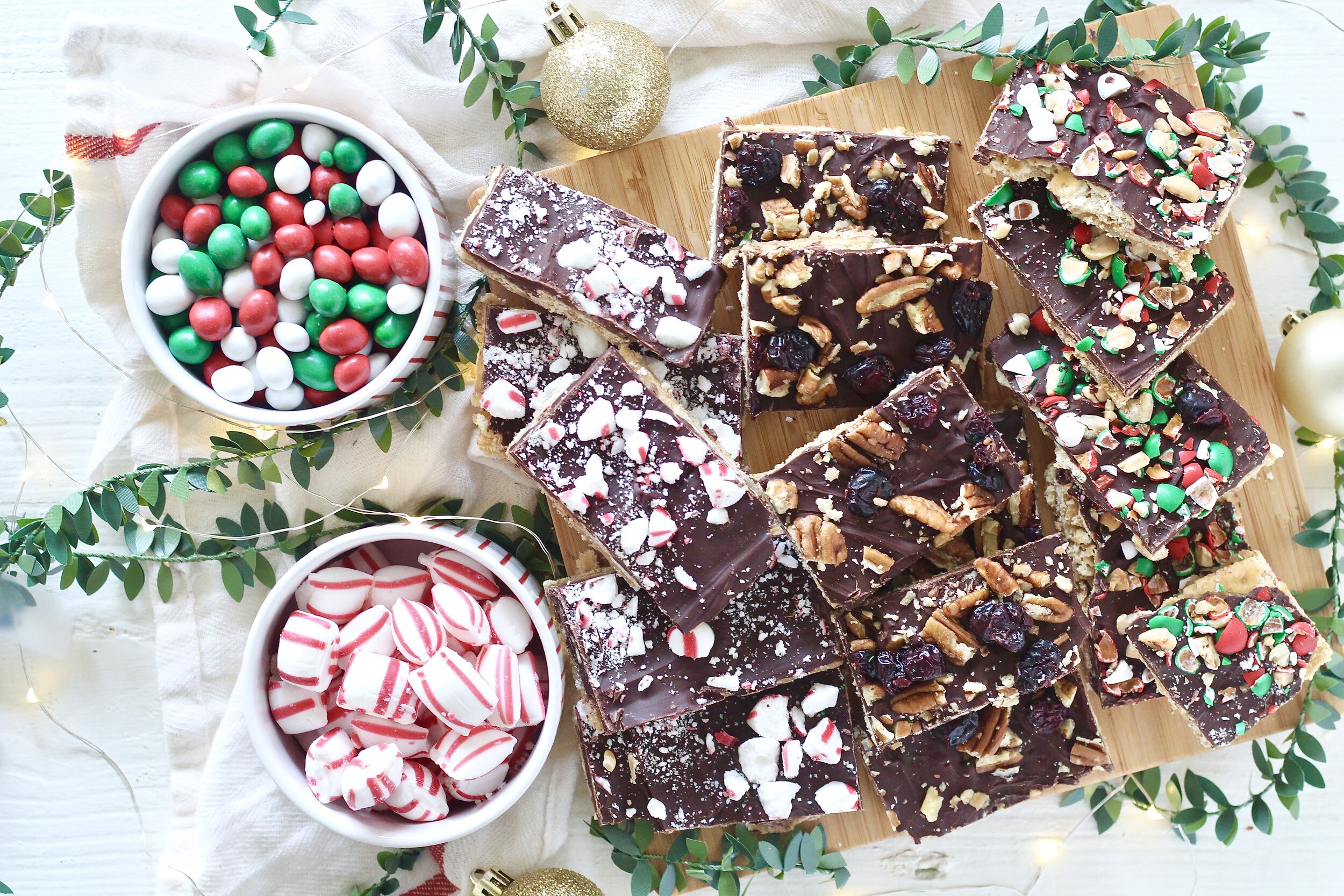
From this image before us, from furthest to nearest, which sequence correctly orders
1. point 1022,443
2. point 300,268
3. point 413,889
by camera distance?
point 413,889
point 1022,443
point 300,268

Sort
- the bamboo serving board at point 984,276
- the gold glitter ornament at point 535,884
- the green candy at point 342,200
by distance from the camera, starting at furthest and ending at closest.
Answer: the bamboo serving board at point 984,276
the gold glitter ornament at point 535,884
the green candy at point 342,200

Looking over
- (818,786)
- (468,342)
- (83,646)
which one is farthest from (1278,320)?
(83,646)

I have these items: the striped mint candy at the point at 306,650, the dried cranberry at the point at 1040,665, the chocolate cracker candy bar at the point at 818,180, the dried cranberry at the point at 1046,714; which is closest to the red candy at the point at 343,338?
the striped mint candy at the point at 306,650

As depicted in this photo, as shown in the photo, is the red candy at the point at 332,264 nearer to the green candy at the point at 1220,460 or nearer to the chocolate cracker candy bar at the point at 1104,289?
the chocolate cracker candy bar at the point at 1104,289

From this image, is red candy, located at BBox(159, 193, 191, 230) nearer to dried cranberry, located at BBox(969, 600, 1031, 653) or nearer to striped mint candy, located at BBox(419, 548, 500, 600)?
striped mint candy, located at BBox(419, 548, 500, 600)

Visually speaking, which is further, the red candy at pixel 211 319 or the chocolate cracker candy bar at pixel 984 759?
the chocolate cracker candy bar at pixel 984 759

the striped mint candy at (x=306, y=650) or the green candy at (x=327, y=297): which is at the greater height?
the green candy at (x=327, y=297)

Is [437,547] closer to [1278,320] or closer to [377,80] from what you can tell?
[377,80]
